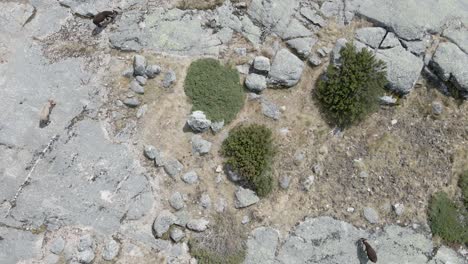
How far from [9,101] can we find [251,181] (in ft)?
25.6

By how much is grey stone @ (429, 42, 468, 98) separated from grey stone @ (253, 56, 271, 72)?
5769 mm

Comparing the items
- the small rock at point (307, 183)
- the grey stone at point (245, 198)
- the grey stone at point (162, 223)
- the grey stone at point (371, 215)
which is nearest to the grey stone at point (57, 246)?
the grey stone at point (162, 223)

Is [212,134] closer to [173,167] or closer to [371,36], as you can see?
[173,167]

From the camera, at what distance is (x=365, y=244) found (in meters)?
15.1

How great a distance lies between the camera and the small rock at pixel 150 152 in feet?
48.9

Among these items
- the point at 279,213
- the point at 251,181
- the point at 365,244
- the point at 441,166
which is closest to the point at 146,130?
the point at 251,181

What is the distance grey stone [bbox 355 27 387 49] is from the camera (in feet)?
54.1

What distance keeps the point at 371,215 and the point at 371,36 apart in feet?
19.5

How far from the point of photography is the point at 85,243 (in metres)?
14.2

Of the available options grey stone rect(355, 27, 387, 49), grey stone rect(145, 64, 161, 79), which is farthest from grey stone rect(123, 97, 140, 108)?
grey stone rect(355, 27, 387, 49)

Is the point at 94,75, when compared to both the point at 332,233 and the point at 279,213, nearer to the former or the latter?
the point at 279,213

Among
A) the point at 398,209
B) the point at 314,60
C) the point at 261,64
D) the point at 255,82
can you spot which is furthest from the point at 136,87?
the point at 398,209

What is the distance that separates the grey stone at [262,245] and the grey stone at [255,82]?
4.41 meters

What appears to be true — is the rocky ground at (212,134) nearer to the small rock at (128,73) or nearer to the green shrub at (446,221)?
the small rock at (128,73)
